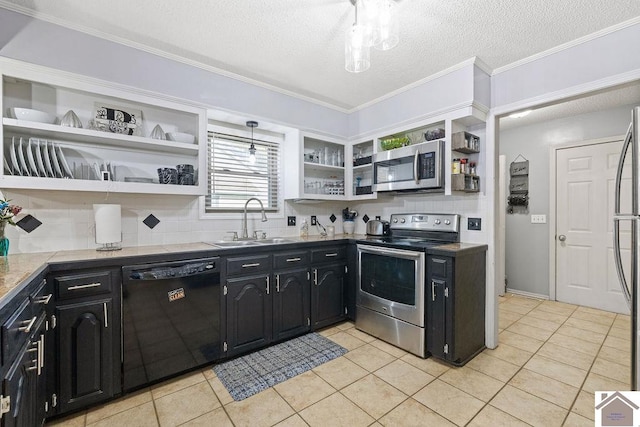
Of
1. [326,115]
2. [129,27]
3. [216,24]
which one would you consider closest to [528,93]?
[326,115]

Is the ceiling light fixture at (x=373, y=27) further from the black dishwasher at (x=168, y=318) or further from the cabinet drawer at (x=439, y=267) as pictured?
the black dishwasher at (x=168, y=318)

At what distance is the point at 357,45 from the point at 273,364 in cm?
237

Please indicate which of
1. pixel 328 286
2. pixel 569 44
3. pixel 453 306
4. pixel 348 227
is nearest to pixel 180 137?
pixel 328 286

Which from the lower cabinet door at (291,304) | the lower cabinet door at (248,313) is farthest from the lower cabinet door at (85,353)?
the lower cabinet door at (291,304)

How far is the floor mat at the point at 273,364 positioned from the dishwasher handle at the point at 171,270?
80 centimetres

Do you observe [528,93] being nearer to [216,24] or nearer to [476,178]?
[476,178]

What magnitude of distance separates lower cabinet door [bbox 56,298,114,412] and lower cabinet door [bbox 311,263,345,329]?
1642 mm

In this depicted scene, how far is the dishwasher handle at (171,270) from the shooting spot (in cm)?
192

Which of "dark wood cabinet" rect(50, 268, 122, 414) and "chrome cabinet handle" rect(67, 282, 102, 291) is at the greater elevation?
"chrome cabinet handle" rect(67, 282, 102, 291)

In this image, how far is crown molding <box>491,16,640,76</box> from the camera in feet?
6.49

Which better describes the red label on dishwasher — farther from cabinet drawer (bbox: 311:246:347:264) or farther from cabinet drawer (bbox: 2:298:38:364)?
cabinet drawer (bbox: 311:246:347:264)

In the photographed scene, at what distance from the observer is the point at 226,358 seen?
92.7 inches

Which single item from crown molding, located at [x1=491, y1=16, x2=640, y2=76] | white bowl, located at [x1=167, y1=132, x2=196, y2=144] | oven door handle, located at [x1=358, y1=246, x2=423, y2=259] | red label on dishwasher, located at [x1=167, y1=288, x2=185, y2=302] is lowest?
red label on dishwasher, located at [x1=167, y1=288, x2=185, y2=302]

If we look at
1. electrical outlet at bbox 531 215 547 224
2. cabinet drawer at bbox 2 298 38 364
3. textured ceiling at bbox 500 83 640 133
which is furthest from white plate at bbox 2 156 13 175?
electrical outlet at bbox 531 215 547 224
